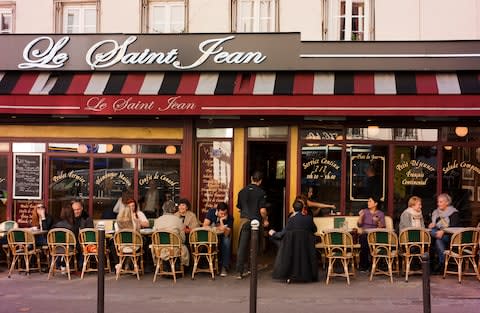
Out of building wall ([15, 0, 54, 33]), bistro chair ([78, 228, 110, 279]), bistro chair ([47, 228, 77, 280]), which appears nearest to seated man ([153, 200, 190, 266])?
bistro chair ([78, 228, 110, 279])

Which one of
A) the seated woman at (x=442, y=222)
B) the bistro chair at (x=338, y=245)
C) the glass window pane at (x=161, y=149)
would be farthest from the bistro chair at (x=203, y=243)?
the seated woman at (x=442, y=222)

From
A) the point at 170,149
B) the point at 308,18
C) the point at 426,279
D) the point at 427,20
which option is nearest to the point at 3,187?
the point at 170,149

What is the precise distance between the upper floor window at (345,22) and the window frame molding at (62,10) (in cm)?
481

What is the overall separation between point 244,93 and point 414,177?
3738 millimetres

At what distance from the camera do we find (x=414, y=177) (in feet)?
40.7

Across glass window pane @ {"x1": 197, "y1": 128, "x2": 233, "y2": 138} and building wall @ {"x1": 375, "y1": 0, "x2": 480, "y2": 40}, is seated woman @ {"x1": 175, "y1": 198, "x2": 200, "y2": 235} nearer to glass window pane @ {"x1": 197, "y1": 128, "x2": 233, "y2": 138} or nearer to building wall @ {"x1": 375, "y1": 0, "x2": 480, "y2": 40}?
glass window pane @ {"x1": 197, "y1": 128, "x2": 233, "y2": 138}

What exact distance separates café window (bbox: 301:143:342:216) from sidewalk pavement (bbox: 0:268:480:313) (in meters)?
1.82

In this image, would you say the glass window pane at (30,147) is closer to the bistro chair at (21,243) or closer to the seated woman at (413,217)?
the bistro chair at (21,243)

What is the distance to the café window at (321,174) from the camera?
12.5 meters

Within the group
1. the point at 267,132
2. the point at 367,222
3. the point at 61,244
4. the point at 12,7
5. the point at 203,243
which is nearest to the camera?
the point at 203,243

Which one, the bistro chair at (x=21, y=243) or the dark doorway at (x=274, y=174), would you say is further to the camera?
the dark doorway at (x=274, y=174)

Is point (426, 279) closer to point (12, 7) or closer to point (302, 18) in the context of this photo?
point (302, 18)

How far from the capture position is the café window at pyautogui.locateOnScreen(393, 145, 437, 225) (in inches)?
485

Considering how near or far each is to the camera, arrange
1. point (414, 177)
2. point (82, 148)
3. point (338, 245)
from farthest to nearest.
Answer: point (82, 148) → point (414, 177) → point (338, 245)
